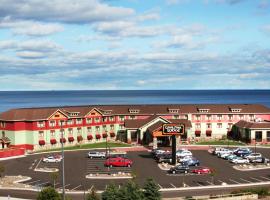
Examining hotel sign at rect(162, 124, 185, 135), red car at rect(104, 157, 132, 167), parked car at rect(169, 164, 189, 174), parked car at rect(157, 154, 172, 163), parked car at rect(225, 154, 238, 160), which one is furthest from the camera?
parked car at rect(225, 154, 238, 160)

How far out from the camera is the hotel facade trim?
9969cm

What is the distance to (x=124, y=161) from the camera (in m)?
79.5

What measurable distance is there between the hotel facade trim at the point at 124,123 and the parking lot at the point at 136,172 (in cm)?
959

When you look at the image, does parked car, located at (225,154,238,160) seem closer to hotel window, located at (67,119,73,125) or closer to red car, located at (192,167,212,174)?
red car, located at (192,167,212,174)

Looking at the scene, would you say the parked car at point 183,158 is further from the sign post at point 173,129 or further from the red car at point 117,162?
the red car at point 117,162

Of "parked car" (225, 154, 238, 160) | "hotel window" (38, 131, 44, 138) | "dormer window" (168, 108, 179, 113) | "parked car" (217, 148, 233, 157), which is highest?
"dormer window" (168, 108, 179, 113)

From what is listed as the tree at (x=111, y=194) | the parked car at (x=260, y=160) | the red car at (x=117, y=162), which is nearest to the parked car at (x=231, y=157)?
the parked car at (x=260, y=160)

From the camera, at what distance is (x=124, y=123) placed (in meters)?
112

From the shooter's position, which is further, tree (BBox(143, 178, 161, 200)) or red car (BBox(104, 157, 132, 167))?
red car (BBox(104, 157, 132, 167))

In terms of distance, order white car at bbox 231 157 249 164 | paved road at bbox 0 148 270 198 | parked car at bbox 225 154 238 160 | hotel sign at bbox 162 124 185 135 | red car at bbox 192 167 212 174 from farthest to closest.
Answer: parked car at bbox 225 154 238 160
hotel sign at bbox 162 124 185 135
white car at bbox 231 157 249 164
red car at bbox 192 167 212 174
paved road at bbox 0 148 270 198

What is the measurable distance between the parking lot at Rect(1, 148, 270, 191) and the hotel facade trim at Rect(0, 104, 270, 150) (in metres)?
9.59

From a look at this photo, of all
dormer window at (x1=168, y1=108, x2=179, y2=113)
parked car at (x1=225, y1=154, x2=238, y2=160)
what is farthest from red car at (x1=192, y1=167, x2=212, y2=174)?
dormer window at (x1=168, y1=108, x2=179, y2=113)

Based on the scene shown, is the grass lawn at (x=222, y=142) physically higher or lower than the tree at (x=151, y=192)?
higher

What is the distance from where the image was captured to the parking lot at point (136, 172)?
66062 millimetres
